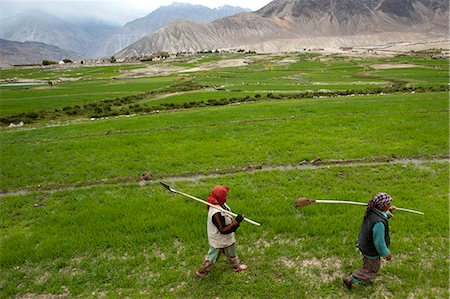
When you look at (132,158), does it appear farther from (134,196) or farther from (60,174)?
(134,196)

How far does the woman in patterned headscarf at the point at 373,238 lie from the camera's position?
19.0 ft

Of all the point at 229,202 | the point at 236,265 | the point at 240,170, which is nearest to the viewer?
the point at 236,265

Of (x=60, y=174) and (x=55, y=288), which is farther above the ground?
(x=60, y=174)

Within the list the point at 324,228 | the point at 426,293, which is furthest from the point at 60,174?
the point at 426,293

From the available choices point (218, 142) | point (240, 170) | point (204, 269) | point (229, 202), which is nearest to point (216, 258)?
point (204, 269)

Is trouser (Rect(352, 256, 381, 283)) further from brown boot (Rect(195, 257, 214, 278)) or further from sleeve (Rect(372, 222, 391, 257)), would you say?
brown boot (Rect(195, 257, 214, 278))

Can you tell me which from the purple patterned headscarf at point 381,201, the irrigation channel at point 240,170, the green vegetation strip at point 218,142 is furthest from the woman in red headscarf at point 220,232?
the green vegetation strip at point 218,142

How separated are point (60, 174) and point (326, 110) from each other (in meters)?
19.9

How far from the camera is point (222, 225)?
627cm

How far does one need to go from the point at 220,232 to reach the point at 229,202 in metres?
3.63

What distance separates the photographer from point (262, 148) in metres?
15.7

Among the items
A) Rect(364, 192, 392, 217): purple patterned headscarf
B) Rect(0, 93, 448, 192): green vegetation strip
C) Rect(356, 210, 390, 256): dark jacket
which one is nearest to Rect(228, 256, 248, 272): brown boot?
Rect(356, 210, 390, 256): dark jacket

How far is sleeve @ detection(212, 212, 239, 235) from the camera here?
20.4ft

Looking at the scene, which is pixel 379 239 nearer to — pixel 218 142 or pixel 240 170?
pixel 240 170
